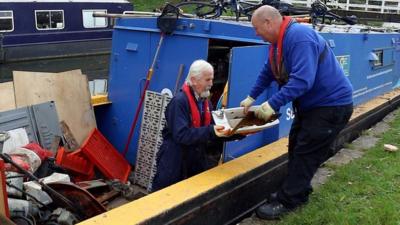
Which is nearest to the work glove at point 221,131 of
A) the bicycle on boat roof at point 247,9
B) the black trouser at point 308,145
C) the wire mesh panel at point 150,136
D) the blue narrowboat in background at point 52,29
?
the black trouser at point 308,145

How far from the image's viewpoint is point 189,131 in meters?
3.86

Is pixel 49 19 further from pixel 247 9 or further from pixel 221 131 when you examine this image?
pixel 221 131

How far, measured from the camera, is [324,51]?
148 inches

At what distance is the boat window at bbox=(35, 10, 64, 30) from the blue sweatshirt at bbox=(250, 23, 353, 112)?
1596 cm

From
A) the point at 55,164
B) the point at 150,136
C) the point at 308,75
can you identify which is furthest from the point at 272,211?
the point at 55,164

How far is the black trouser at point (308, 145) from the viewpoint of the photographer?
151 inches

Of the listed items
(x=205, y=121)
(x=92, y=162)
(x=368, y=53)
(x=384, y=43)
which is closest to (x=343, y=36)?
(x=368, y=53)

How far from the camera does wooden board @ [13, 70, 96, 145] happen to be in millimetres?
5801

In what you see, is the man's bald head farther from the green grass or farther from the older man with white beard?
the green grass

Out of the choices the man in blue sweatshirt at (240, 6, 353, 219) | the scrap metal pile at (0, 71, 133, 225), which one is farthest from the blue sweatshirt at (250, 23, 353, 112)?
the scrap metal pile at (0, 71, 133, 225)

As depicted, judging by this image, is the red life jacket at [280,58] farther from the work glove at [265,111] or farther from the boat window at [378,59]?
the boat window at [378,59]

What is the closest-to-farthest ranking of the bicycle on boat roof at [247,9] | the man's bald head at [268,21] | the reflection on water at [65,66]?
the man's bald head at [268,21]
the bicycle on boat roof at [247,9]
the reflection on water at [65,66]

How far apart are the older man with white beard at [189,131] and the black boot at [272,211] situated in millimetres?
648

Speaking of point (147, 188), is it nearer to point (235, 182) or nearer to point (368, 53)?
point (235, 182)
